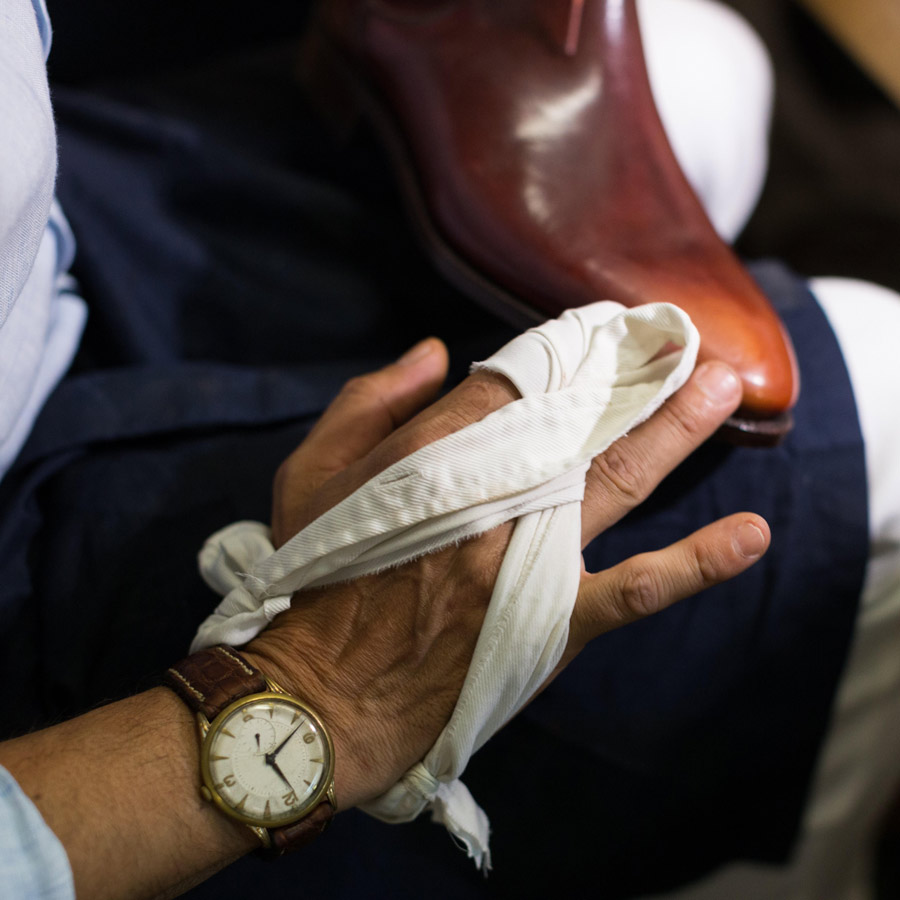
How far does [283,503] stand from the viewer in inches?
18.5

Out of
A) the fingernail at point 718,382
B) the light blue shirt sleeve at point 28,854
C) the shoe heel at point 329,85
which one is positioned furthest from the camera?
the shoe heel at point 329,85

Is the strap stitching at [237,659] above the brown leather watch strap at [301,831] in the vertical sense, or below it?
above

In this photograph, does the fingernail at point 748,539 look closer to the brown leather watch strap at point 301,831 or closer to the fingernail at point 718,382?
the fingernail at point 718,382

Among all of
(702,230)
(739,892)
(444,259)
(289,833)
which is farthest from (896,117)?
(289,833)

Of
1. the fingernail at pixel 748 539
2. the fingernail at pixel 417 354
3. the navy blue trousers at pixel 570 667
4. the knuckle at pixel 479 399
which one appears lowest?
the navy blue trousers at pixel 570 667

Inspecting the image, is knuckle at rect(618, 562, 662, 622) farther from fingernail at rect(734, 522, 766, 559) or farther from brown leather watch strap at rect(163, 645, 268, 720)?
brown leather watch strap at rect(163, 645, 268, 720)

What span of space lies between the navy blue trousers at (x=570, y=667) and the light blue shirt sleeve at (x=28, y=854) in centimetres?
12

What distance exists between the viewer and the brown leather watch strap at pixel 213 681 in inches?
15.1

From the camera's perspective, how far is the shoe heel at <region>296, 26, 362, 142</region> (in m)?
0.70

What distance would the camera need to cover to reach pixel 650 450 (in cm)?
43

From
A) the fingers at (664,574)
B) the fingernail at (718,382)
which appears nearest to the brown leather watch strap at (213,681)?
the fingers at (664,574)

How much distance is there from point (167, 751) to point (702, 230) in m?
0.47

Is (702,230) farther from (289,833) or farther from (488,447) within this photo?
(289,833)

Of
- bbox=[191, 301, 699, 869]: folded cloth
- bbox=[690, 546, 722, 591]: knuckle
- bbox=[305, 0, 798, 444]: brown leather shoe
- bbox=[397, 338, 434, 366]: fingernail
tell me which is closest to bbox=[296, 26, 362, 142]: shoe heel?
bbox=[305, 0, 798, 444]: brown leather shoe
